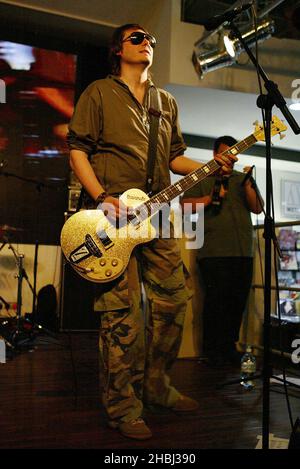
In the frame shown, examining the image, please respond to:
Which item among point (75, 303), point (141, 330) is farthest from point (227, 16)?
point (75, 303)

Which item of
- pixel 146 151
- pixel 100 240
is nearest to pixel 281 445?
pixel 100 240

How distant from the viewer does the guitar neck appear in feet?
5.97

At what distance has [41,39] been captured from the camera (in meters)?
5.46

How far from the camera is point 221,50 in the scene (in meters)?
3.80

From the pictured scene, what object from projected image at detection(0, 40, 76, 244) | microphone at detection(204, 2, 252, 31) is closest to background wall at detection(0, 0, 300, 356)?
projected image at detection(0, 40, 76, 244)

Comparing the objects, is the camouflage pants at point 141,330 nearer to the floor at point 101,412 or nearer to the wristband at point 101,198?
the floor at point 101,412

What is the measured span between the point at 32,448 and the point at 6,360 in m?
1.81

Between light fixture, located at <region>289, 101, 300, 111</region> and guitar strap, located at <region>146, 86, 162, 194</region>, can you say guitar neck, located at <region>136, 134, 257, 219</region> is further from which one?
light fixture, located at <region>289, 101, 300, 111</region>

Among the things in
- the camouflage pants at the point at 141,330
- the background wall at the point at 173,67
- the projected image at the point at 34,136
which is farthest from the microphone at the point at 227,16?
the projected image at the point at 34,136

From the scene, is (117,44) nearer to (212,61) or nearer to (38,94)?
(212,61)

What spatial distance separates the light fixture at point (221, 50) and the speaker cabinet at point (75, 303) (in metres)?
2.49

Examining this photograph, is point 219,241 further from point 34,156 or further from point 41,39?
point 41,39

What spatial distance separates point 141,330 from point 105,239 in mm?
457
